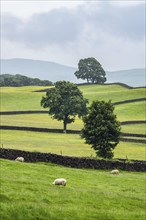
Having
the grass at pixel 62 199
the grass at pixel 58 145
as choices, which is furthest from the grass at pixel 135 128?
the grass at pixel 62 199

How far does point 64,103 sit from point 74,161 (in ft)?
169

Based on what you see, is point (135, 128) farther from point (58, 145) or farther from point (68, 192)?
point (68, 192)

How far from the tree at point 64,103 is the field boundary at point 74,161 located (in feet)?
150

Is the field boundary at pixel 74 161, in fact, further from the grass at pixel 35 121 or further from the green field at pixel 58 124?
the grass at pixel 35 121

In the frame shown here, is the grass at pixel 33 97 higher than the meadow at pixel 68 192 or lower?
higher

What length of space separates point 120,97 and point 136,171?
107 metres

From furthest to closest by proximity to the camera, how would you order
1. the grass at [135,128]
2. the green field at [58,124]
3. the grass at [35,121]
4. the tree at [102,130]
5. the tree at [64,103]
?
the grass at [35,121], the grass at [135,128], the tree at [64,103], the green field at [58,124], the tree at [102,130]

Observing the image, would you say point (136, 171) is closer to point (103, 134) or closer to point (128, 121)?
point (103, 134)

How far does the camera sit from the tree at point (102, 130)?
2522 inches

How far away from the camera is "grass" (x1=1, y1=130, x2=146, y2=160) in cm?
6994

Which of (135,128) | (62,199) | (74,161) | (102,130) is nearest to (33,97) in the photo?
(135,128)

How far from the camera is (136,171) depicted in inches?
2224

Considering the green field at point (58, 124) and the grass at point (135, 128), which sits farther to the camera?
the grass at point (135, 128)

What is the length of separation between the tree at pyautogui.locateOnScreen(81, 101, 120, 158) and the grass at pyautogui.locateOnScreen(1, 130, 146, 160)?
370 centimetres
